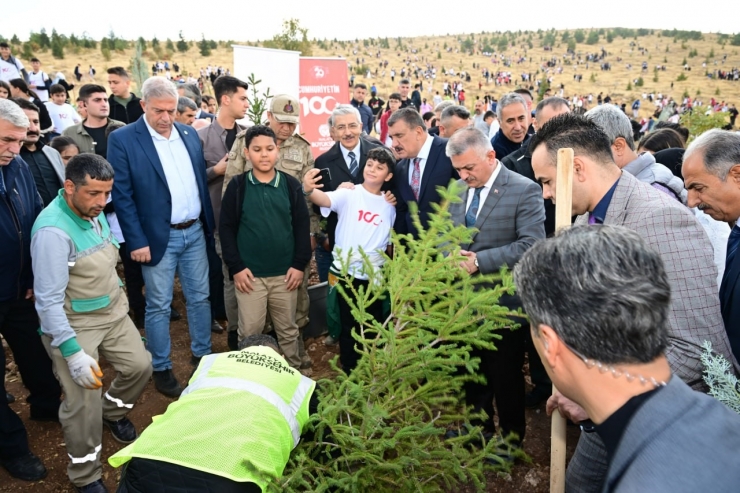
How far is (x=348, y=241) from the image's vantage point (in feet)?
14.0

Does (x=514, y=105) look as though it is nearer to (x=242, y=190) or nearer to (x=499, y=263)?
(x=499, y=263)

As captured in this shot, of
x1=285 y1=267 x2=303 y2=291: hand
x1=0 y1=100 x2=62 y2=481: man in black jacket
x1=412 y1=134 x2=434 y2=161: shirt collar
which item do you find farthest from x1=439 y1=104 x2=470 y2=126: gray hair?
x1=0 y1=100 x2=62 y2=481: man in black jacket

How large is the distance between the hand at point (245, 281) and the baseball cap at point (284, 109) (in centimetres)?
170

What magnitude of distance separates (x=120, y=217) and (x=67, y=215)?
0.95 m

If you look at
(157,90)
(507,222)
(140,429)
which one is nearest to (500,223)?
(507,222)

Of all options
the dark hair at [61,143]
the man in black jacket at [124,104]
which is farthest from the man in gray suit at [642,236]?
the man in black jacket at [124,104]

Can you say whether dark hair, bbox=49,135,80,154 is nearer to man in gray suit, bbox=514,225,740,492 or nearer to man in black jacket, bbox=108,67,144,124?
man in black jacket, bbox=108,67,144,124

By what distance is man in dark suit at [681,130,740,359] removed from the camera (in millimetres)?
2260

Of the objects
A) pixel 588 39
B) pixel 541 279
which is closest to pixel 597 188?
pixel 541 279

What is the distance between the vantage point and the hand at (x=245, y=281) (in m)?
4.20

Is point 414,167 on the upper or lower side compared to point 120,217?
upper

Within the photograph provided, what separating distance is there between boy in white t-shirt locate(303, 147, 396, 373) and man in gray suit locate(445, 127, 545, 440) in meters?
0.97

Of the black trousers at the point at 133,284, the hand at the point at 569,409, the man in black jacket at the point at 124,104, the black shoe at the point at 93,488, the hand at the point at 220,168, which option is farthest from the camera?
the man in black jacket at the point at 124,104

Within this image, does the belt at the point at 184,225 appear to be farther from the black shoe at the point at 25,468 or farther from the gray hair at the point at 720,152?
the gray hair at the point at 720,152
